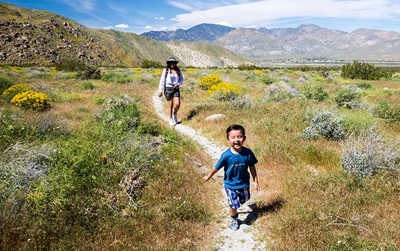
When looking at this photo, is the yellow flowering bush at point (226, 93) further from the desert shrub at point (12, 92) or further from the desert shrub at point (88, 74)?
the desert shrub at point (88, 74)

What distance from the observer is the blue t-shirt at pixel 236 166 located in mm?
4258

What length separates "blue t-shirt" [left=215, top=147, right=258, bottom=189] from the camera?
14.0 feet

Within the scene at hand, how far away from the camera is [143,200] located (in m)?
4.70

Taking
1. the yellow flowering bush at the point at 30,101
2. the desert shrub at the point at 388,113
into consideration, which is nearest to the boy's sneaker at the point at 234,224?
the desert shrub at the point at 388,113

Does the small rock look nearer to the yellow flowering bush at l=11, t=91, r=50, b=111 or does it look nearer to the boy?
the boy

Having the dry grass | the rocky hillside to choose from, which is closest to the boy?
the dry grass

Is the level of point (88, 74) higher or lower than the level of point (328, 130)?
higher

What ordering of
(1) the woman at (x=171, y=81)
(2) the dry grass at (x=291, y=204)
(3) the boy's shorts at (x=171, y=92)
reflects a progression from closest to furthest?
1. (2) the dry grass at (x=291, y=204)
2. (1) the woman at (x=171, y=81)
3. (3) the boy's shorts at (x=171, y=92)

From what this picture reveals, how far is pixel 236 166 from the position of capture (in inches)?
168

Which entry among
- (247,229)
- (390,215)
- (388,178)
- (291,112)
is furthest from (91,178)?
(291,112)

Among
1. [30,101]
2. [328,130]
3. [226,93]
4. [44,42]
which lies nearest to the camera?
[328,130]

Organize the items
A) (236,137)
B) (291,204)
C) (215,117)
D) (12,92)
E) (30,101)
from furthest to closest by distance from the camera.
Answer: (12,92), (30,101), (215,117), (291,204), (236,137)

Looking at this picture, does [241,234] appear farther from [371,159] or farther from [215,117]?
[215,117]

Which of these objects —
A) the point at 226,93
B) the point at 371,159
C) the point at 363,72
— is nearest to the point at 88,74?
the point at 226,93
